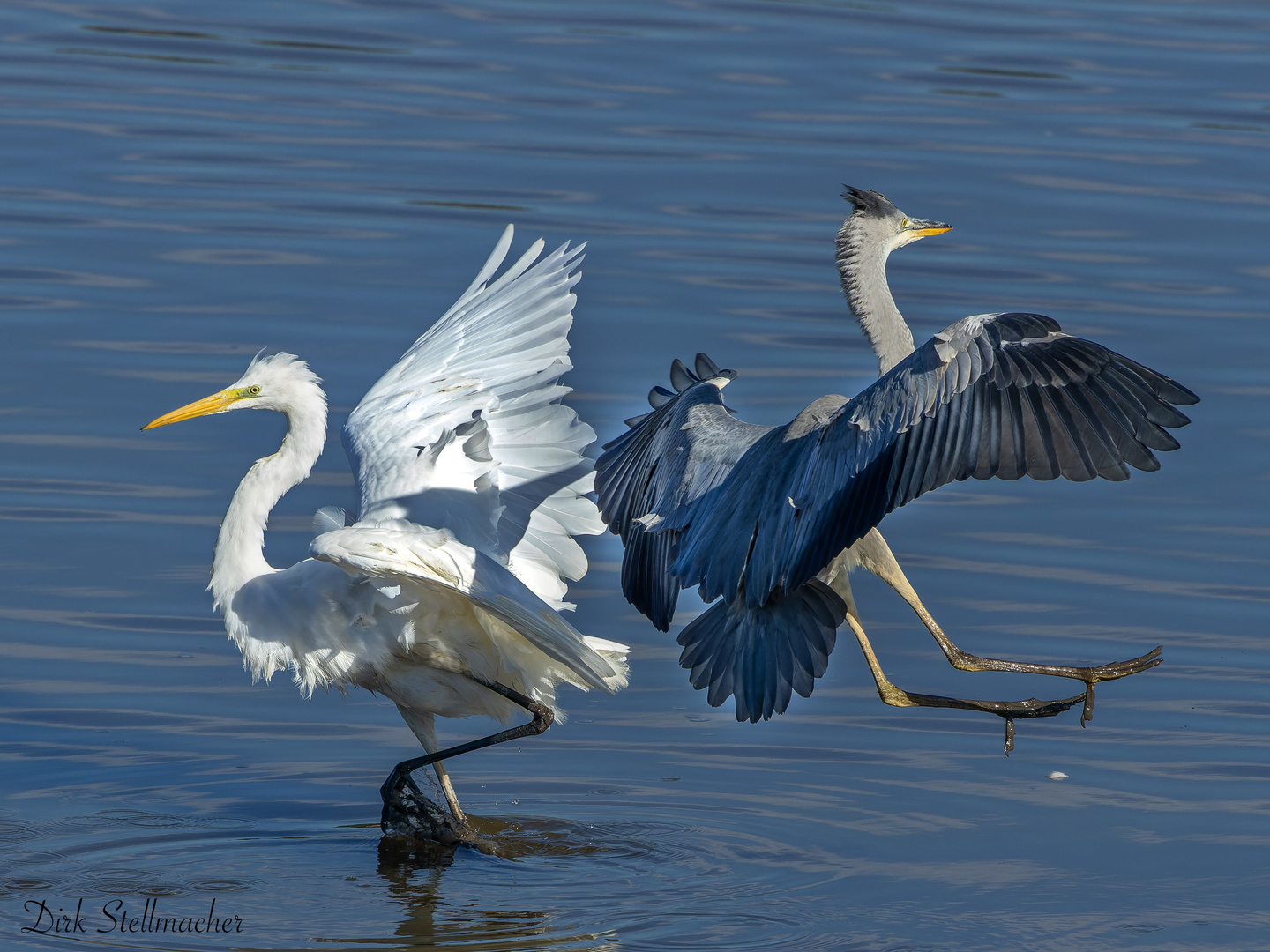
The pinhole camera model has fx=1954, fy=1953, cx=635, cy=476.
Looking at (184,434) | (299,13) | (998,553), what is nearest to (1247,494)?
(998,553)

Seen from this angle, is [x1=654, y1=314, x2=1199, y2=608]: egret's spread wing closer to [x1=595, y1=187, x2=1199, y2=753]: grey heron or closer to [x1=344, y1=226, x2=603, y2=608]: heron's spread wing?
[x1=595, y1=187, x2=1199, y2=753]: grey heron

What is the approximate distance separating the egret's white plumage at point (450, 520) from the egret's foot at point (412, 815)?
41 cm

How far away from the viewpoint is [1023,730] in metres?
7.59

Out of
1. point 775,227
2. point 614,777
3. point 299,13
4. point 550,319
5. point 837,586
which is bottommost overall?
point 614,777

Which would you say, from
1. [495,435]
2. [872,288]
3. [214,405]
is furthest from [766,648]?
[214,405]

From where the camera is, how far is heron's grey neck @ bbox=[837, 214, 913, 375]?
8039 mm

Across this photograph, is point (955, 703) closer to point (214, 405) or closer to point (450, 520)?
point (450, 520)

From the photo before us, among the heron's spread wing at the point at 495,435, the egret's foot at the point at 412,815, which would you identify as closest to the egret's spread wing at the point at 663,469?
the heron's spread wing at the point at 495,435

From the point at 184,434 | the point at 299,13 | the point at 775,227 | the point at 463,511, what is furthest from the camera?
the point at 299,13

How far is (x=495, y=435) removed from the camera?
7.30m

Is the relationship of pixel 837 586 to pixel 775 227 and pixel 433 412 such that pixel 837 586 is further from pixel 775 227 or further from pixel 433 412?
pixel 775 227

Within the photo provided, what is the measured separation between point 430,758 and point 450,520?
0.87 meters

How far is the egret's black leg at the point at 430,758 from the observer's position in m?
6.79

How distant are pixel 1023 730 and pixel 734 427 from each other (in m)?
1.70
